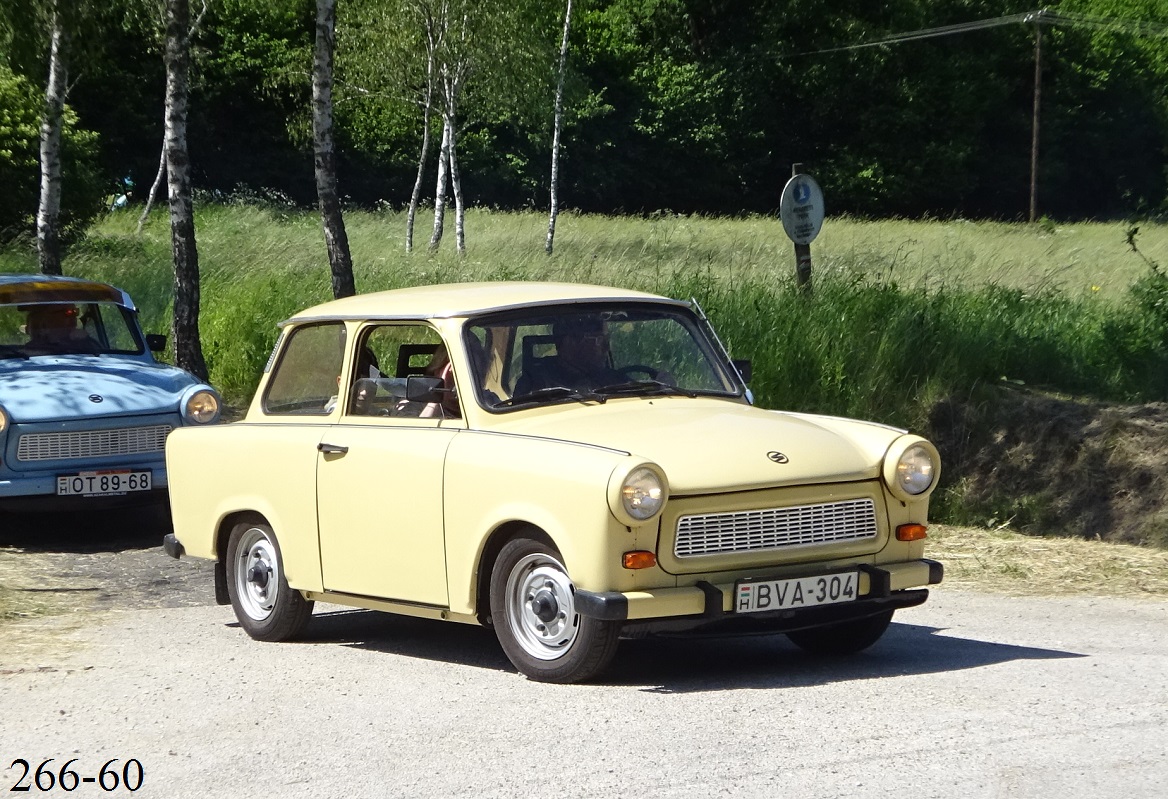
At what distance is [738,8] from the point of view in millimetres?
69188

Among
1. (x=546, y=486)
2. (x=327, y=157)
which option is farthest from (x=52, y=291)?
(x=546, y=486)

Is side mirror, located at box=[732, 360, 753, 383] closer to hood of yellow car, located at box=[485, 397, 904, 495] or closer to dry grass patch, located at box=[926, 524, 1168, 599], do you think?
hood of yellow car, located at box=[485, 397, 904, 495]

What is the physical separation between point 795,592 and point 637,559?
71 cm

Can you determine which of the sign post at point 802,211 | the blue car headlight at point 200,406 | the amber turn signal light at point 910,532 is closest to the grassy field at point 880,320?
the sign post at point 802,211

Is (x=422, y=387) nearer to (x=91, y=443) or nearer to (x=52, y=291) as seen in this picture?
(x=91, y=443)

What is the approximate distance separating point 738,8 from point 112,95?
2889 cm

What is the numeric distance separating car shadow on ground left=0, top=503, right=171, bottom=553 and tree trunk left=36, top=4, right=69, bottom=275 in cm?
885

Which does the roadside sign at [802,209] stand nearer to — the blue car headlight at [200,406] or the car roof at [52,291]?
the blue car headlight at [200,406]

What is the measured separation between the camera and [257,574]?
7.98 meters

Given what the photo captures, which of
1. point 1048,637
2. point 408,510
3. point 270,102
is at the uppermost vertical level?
point 270,102

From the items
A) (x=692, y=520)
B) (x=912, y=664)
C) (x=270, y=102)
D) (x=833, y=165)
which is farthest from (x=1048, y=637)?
(x=833, y=165)

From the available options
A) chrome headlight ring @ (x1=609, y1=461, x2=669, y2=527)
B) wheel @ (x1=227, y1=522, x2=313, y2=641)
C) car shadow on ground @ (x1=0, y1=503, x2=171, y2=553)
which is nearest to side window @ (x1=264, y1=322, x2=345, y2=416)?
wheel @ (x1=227, y1=522, x2=313, y2=641)

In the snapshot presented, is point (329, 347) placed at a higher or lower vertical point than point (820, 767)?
higher

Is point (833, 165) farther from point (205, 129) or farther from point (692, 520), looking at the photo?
point (692, 520)
